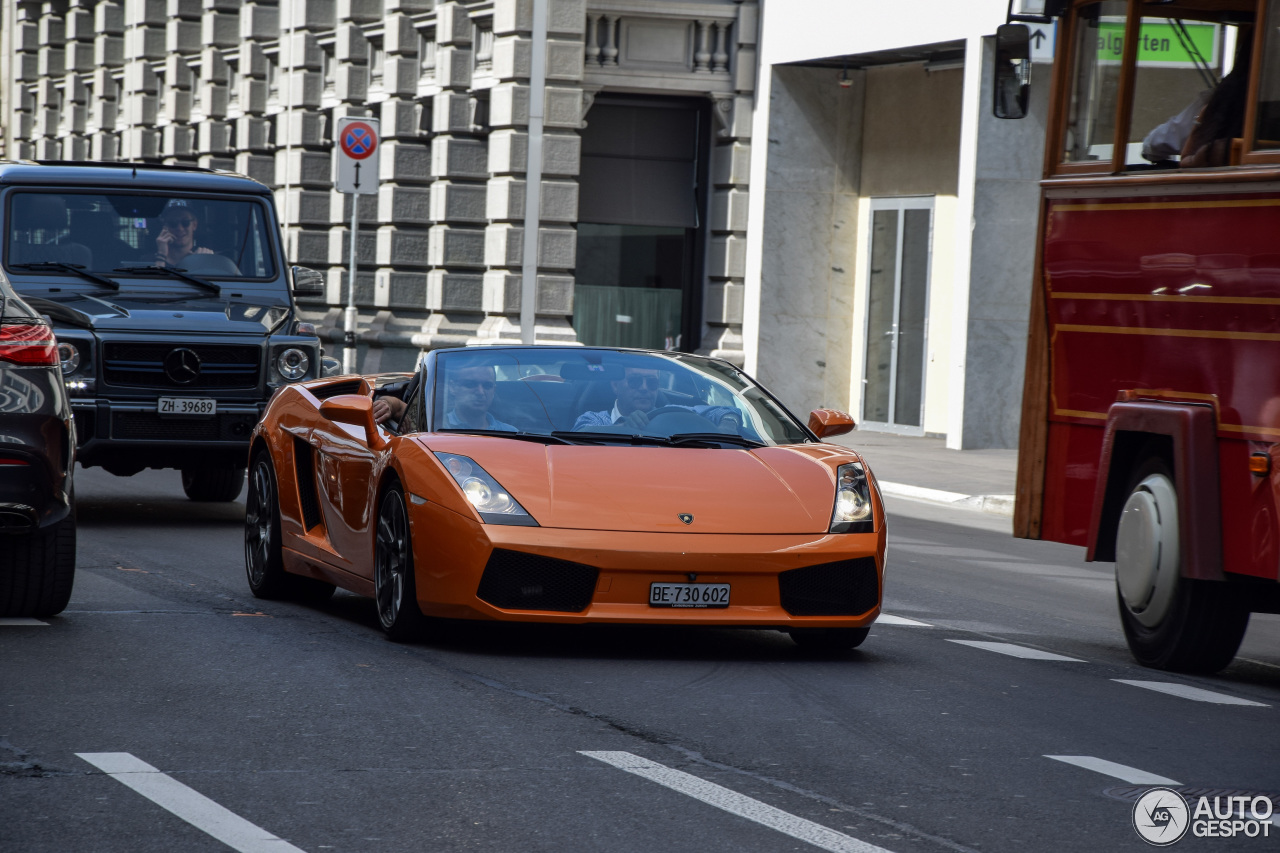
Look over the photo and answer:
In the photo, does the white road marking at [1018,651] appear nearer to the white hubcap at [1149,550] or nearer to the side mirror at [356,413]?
the white hubcap at [1149,550]

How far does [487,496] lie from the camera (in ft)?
26.0

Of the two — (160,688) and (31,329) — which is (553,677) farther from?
(31,329)

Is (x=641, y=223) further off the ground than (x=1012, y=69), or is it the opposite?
(x=1012, y=69)

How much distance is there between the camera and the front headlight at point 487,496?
309 inches

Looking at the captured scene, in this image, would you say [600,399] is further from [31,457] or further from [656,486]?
[31,457]

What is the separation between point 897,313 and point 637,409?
18831 millimetres

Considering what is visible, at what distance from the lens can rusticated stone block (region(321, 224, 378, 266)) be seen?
32312mm

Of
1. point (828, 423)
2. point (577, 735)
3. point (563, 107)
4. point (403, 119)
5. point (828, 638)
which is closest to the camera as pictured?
point (577, 735)

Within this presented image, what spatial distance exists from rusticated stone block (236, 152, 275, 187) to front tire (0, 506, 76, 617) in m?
28.8

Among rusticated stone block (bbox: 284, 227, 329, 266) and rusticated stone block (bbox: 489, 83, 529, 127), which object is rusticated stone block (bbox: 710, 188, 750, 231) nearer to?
rusticated stone block (bbox: 489, 83, 529, 127)

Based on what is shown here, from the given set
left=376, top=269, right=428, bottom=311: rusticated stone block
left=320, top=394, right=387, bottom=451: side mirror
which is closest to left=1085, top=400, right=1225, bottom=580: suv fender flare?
left=320, top=394, right=387, bottom=451: side mirror

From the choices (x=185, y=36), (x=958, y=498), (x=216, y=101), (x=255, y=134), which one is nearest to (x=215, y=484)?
(x=958, y=498)

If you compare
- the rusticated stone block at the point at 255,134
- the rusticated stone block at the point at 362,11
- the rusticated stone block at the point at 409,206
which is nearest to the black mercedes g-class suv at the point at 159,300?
the rusticated stone block at the point at 409,206

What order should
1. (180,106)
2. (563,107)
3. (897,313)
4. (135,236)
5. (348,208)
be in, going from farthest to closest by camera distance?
(180,106)
(348,208)
(563,107)
(897,313)
(135,236)
